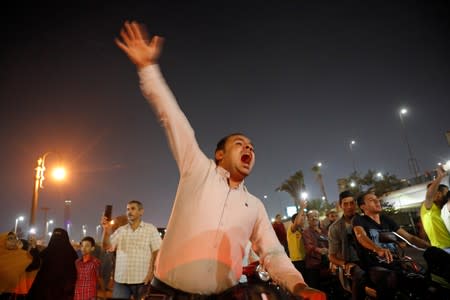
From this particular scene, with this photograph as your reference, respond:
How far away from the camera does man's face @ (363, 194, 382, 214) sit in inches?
189

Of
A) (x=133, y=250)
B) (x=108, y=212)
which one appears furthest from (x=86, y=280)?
(x=108, y=212)

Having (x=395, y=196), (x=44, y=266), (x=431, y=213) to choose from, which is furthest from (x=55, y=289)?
(x=395, y=196)

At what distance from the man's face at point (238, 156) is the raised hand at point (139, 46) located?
97 cm

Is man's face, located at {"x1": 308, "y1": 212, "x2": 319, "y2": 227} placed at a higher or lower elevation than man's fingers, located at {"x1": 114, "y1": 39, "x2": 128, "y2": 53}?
lower

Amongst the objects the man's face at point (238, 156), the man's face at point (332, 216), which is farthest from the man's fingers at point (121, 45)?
the man's face at point (332, 216)

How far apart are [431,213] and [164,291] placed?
6.12 metres

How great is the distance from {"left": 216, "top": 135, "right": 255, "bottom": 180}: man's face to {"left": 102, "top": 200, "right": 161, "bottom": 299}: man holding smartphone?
439 cm

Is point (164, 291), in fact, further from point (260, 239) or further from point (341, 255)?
point (341, 255)

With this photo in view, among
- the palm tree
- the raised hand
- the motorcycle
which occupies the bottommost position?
the motorcycle

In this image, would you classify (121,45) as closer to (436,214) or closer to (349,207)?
(349,207)

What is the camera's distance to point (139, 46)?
2.53 meters

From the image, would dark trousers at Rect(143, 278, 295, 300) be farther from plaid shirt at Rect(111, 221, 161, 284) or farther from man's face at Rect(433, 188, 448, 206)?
man's face at Rect(433, 188, 448, 206)

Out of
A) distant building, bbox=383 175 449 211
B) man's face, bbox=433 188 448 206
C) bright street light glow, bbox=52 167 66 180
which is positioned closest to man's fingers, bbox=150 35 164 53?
man's face, bbox=433 188 448 206

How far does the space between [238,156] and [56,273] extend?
22.5 feet
